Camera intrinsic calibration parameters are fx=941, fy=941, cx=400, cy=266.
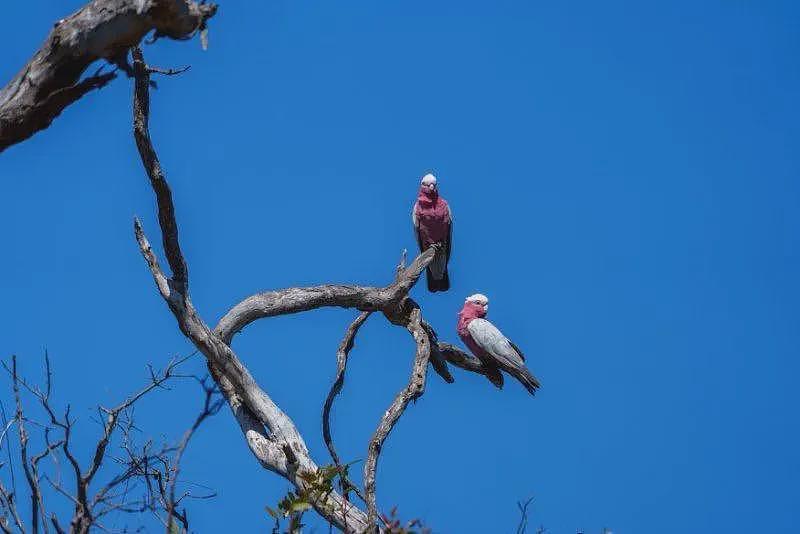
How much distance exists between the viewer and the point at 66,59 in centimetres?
301

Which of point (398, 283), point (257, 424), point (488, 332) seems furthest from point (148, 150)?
point (488, 332)

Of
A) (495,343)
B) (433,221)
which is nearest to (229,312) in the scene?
(495,343)

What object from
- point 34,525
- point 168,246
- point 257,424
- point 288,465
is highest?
point 168,246

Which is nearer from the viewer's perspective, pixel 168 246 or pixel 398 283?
pixel 168 246

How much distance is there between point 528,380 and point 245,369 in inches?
116

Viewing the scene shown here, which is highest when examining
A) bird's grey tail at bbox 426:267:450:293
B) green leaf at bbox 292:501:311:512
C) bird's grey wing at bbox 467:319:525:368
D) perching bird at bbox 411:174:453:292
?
perching bird at bbox 411:174:453:292

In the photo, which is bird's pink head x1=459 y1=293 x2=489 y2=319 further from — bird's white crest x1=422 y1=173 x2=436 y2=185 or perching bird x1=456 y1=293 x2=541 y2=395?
Answer: bird's white crest x1=422 y1=173 x2=436 y2=185

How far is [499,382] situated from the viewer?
7.68 meters

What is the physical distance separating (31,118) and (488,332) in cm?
529

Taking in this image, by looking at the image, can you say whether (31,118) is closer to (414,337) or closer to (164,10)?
(164,10)

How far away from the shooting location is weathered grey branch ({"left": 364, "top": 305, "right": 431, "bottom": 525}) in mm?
4857

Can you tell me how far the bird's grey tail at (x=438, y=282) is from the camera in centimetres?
1021

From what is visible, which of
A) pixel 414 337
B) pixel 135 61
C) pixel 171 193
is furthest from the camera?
pixel 414 337

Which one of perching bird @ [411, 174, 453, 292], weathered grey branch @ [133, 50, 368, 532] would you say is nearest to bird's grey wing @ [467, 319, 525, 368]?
perching bird @ [411, 174, 453, 292]
